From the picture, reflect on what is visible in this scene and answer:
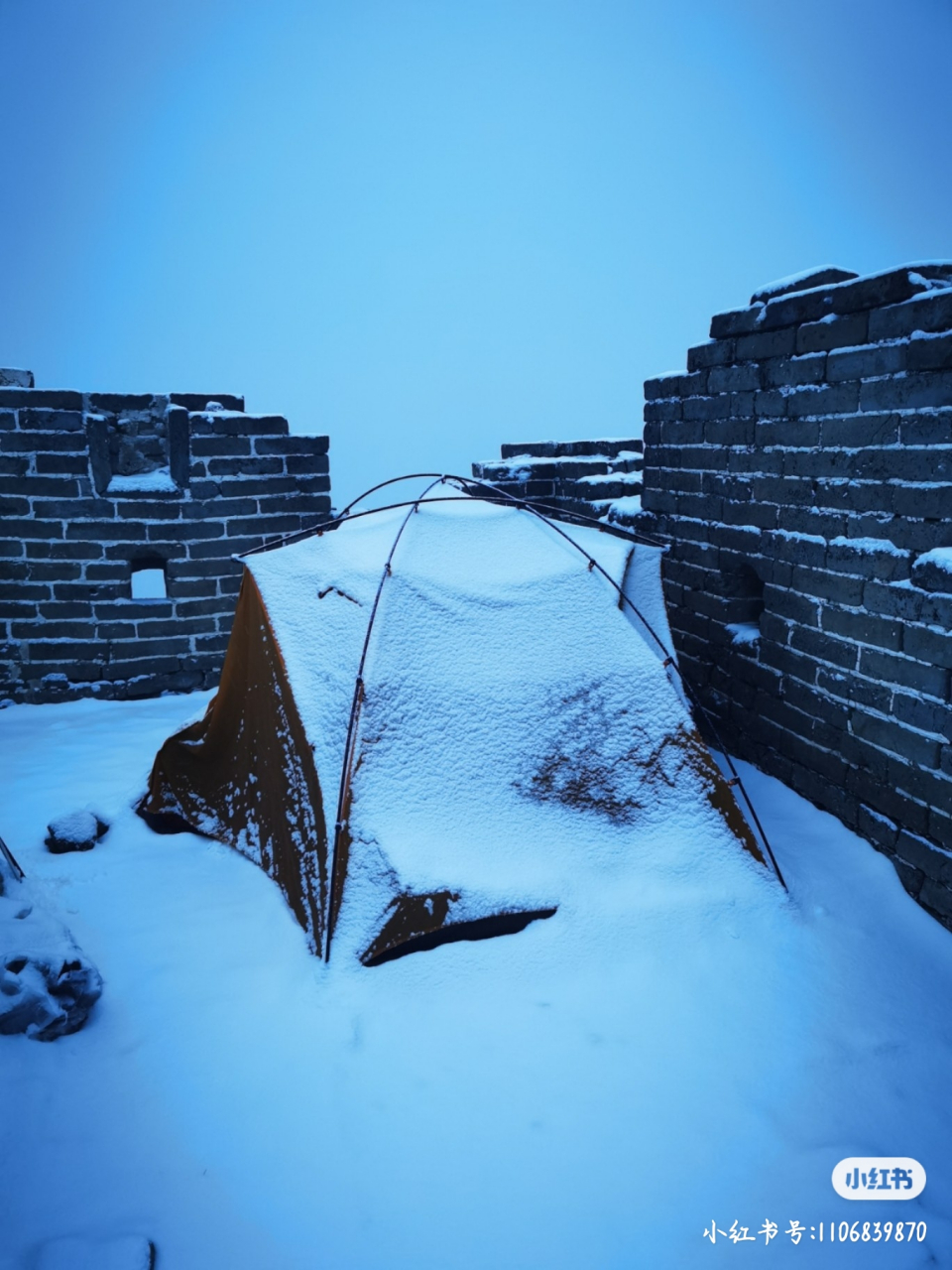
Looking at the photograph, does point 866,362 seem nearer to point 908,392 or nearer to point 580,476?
point 908,392

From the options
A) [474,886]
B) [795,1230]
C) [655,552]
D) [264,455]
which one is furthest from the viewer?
[264,455]

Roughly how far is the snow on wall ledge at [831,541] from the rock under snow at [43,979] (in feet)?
10.2

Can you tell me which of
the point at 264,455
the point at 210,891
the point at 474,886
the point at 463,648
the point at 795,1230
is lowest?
the point at 795,1230

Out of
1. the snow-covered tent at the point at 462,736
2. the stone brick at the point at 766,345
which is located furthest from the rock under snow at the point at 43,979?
the stone brick at the point at 766,345

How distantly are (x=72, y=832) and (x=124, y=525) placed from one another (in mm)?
2938

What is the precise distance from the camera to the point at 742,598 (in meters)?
4.65

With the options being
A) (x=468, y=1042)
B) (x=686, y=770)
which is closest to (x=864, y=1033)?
(x=686, y=770)

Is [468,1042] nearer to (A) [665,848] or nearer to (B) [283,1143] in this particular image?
(B) [283,1143]

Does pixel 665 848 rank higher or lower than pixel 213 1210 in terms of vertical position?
higher

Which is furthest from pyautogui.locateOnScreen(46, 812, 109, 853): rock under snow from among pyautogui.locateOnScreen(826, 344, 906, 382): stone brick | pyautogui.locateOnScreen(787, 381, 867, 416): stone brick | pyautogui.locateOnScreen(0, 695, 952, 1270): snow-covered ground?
pyautogui.locateOnScreen(826, 344, 906, 382): stone brick

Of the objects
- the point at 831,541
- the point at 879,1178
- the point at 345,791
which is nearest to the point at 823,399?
the point at 831,541

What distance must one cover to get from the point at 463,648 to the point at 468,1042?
1409 millimetres

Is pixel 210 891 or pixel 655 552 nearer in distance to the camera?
pixel 210 891

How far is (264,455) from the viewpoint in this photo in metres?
6.44
